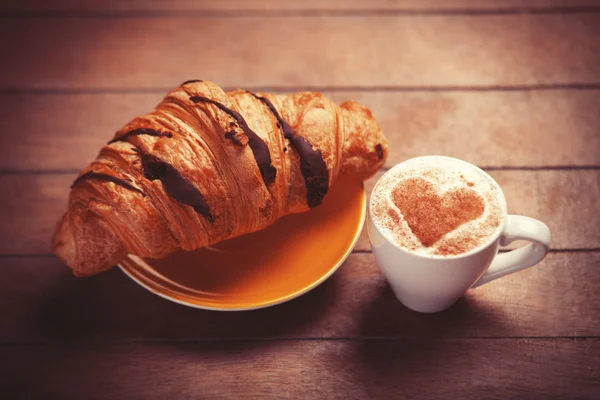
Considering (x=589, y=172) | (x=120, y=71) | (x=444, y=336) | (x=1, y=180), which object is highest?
(x=120, y=71)

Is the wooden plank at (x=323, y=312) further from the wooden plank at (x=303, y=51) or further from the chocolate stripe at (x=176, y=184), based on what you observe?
the wooden plank at (x=303, y=51)

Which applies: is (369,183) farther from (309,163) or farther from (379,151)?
(309,163)

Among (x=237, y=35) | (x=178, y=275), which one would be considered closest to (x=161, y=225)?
(x=178, y=275)

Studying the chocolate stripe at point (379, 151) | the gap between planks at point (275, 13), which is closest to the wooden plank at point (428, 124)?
the chocolate stripe at point (379, 151)

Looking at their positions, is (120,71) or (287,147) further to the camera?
(120,71)

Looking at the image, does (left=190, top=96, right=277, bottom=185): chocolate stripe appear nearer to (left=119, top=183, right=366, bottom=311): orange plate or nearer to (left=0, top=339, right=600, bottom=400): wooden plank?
(left=119, top=183, right=366, bottom=311): orange plate

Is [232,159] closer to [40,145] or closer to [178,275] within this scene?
[178,275]
